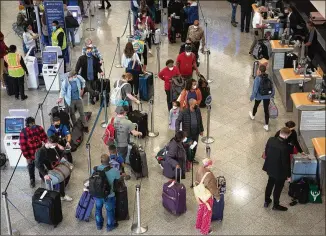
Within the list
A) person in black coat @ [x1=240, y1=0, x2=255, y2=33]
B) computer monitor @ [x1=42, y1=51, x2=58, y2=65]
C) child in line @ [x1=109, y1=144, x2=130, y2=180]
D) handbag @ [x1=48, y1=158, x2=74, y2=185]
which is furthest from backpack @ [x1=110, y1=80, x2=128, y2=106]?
person in black coat @ [x1=240, y1=0, x2=255, y2=33]

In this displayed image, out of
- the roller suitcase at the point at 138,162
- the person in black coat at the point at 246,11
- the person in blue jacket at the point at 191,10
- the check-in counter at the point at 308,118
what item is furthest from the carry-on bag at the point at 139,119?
the person in black coat at the point at 246,11

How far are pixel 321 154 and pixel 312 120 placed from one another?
6.01 ft

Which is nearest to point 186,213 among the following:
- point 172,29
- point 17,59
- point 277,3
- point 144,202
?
point 144,202

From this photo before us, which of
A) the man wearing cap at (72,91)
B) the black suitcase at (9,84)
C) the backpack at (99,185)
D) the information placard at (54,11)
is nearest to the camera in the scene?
the backpack at (99,185)

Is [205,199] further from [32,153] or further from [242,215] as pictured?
[32,153]

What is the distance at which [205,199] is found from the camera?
816cm

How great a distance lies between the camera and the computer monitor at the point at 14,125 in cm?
1034

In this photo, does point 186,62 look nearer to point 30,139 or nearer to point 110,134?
point 110,134

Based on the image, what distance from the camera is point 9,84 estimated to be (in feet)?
44.1

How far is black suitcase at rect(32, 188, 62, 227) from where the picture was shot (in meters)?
8.59

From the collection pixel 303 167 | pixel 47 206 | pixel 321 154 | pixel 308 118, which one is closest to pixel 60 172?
pixel 47 206

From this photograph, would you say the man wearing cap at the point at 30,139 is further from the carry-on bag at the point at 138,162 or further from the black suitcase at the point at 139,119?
the black suitcase at the point at 139,119

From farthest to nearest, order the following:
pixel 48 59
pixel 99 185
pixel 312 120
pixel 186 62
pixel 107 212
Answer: pixel 48 59, pixel 186 62, pixel 312 120, pixel 107 212, pixel 99 185

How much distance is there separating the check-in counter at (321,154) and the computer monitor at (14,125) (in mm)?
5373
